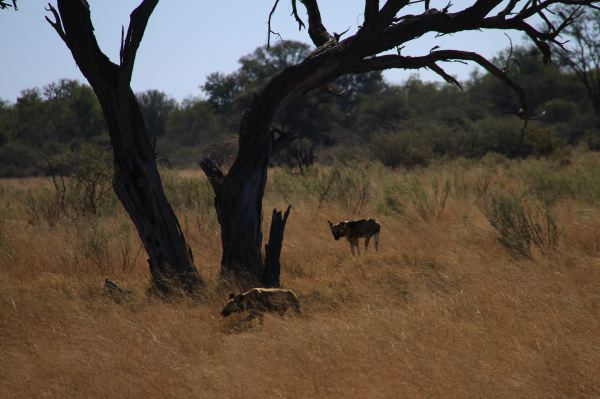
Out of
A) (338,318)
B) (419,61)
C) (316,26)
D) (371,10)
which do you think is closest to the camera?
(338,318)

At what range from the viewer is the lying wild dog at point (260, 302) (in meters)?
6.47

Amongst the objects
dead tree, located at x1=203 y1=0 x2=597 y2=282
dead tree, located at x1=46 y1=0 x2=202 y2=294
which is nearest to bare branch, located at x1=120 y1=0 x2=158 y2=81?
dead tree, located at x1=46 y1=0 x2=202 y2=294

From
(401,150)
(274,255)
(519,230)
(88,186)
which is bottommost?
(519,230)

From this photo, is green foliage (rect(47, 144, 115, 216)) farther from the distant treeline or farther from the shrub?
the shrub

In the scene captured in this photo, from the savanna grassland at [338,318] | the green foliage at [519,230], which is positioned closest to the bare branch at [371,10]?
the savanna grassland at [338,318]

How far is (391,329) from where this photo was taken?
5.83 m

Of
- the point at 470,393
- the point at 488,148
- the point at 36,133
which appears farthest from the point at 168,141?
the point at 470,393

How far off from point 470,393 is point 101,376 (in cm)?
253

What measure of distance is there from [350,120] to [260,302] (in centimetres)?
4162

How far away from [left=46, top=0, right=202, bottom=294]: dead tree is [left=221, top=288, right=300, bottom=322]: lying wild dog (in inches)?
41.6

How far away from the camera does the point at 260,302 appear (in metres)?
6.52

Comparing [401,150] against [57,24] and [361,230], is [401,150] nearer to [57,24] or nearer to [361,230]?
[361,230]

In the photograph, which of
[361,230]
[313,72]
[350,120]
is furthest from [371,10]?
[350,120]

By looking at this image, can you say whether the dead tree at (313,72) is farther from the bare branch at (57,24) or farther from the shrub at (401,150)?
the shrub at (401,150)
